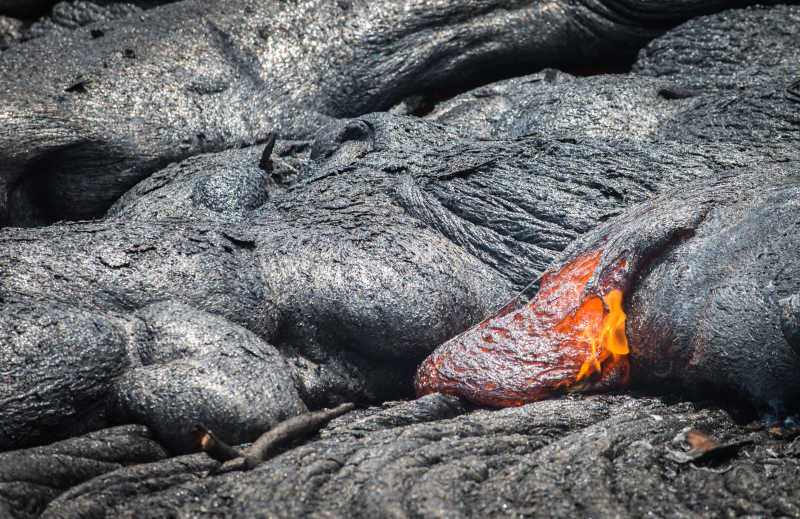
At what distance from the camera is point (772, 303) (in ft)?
8.70

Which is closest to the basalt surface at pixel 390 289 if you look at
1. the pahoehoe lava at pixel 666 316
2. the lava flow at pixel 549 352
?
the pahoehoe lava at pixel 666 316

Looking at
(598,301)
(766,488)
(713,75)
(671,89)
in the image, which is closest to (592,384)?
(598,301)

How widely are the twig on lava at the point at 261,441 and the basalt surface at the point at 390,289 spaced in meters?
0.07

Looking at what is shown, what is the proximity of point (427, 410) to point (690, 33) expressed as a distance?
4.37m

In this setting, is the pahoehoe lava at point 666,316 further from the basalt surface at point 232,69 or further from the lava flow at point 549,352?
the basalt surface at point 232,69

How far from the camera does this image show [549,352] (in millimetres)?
3139

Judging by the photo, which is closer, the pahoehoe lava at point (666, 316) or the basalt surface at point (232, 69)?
the pahoehoe lava at point (666, 316)

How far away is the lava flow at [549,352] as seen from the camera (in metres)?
3.10

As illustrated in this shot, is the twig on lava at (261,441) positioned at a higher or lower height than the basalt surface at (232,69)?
lower

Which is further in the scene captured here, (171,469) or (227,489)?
(171,469)

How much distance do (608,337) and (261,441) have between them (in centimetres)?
171

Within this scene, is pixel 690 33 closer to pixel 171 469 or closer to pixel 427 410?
pixel 427 410

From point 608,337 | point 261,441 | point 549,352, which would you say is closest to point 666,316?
point 608,337

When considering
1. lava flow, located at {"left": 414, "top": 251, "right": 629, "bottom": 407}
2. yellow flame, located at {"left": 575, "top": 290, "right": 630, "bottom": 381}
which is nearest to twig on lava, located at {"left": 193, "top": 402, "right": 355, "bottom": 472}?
lava flow, located at {"left": 414, "top": 251, "right": 629, "bottom": 407}
